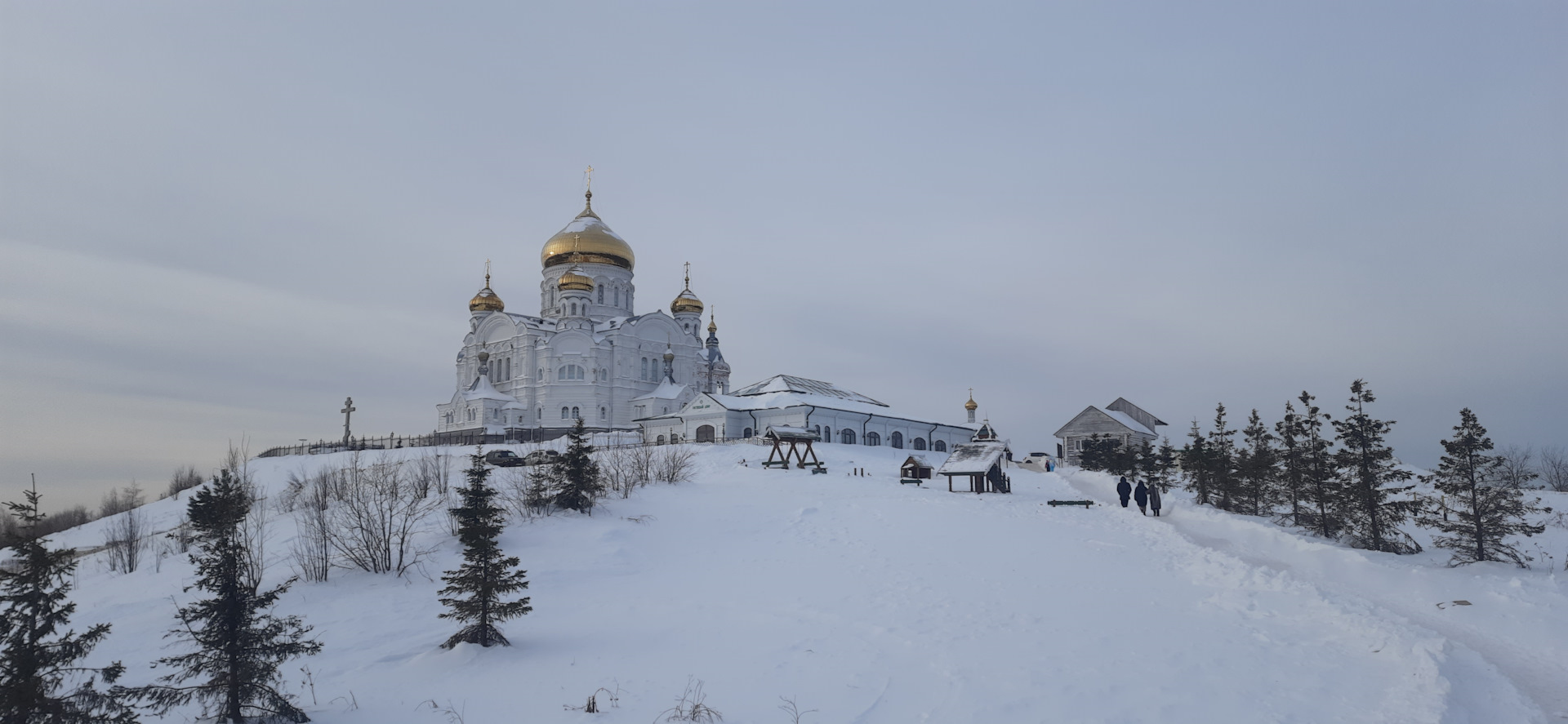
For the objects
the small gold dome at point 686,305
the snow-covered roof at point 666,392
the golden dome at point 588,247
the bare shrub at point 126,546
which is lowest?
the bare shrub at point 126,546

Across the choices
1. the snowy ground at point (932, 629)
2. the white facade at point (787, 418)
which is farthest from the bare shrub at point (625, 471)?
the white facade at point (787, 418)

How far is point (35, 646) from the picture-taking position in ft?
20.4

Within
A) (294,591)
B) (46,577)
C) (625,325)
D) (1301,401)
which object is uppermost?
(625,325)

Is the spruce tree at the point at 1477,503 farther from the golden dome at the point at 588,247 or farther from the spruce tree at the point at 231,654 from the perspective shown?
the golden dome at the point at 588,247

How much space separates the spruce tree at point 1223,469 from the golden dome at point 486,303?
50659 millimetres

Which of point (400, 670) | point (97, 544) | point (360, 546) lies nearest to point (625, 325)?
point (97, 544)

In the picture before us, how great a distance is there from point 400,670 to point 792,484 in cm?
1757

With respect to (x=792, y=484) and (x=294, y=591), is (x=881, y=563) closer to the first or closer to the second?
(x=294, y=591)

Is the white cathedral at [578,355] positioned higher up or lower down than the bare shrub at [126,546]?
higher up

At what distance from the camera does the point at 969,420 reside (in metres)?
55.8

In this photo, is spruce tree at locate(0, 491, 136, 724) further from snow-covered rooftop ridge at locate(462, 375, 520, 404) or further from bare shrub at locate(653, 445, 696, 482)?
snow-covered rooftop ridge at locate(462, 375, 520, 404)

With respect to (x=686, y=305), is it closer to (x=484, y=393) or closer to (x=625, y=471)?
(x=484, y=393)

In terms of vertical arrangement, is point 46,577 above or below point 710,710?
above

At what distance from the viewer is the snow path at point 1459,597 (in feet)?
29.4
